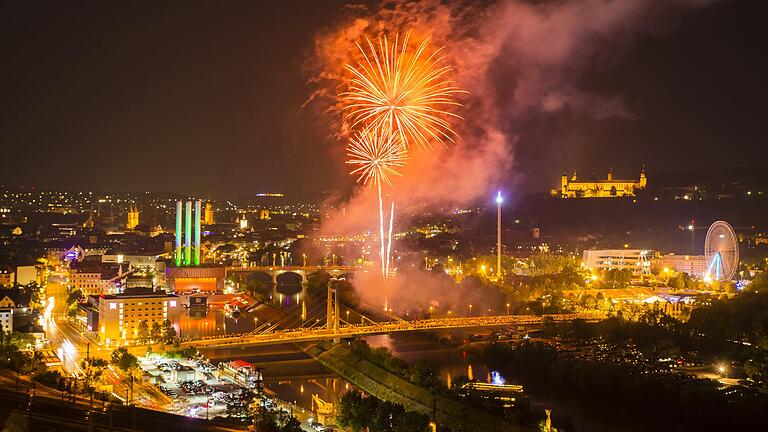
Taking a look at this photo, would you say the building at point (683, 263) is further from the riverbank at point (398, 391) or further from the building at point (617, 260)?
the riverbank at point (398, 391)

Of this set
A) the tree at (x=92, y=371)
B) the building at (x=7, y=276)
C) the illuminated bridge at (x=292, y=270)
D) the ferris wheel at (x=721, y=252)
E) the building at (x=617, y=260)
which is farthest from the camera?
the illuminated bridge at (x=292, y=270)

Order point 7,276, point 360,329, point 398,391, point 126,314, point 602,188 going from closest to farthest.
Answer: point 398,391, point 360,329, point 126,314, point 7,276, point 602,188

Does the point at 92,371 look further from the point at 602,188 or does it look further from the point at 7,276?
the point at 602,188

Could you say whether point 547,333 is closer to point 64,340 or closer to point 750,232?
point 64,340

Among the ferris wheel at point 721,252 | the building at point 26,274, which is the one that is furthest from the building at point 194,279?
the ferris wheel at point 721,252

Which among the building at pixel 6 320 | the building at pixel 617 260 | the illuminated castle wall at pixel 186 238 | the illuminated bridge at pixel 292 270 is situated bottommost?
the building at pixel 6 320

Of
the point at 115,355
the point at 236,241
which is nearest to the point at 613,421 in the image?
the point at 115,355

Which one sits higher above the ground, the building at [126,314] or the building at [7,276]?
the building at [7,276]

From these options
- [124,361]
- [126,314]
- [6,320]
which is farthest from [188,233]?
[124,361]
